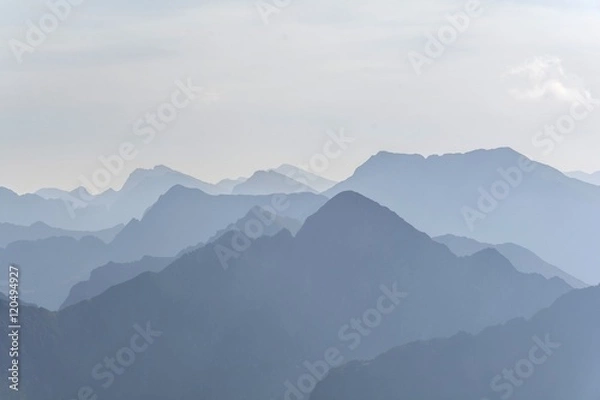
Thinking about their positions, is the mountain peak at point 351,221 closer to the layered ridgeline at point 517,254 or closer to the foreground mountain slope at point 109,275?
the layered ridgeline at point 517,254

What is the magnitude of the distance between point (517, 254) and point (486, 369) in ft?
69.1

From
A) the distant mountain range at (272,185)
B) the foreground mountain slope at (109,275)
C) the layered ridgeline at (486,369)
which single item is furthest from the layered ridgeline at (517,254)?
the foreground mountain slope at (109,275)

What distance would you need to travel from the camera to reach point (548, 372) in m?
36.6

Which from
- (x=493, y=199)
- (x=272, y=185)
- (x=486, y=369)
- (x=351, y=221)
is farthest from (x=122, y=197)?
(x=486, y=369)

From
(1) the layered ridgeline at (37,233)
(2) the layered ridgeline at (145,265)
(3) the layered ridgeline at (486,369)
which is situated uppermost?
(1) the layered ridgeline at (37,233)

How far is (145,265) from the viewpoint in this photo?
2110 inches

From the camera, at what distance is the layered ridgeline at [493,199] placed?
59719 millimetres

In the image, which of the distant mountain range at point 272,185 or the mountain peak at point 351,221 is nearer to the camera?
the mountain peak at point 351,221

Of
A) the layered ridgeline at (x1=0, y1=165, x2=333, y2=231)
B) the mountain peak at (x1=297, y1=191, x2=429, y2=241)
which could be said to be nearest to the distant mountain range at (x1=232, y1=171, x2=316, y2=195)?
the layered ridgeline at (x1=0, y1=165, x2=333, y2=231)

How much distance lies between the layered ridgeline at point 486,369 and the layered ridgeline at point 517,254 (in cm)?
1533

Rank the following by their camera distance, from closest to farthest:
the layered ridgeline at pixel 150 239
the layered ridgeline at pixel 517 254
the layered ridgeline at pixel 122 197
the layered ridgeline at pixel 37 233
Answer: the layered ridgeline at pixel 517 254 < the layered ridgeline at pixel 150 239 < the layered ridgeline at pixel 122 197 < the layered ridgeline at pixel 37 233

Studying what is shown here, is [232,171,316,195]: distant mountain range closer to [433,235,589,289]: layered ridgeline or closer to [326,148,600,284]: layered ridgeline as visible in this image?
[326,148,600,284]: layered ridgeline

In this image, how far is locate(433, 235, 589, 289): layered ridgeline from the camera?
54312 millimetres

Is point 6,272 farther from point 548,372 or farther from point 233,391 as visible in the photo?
point 548,372
